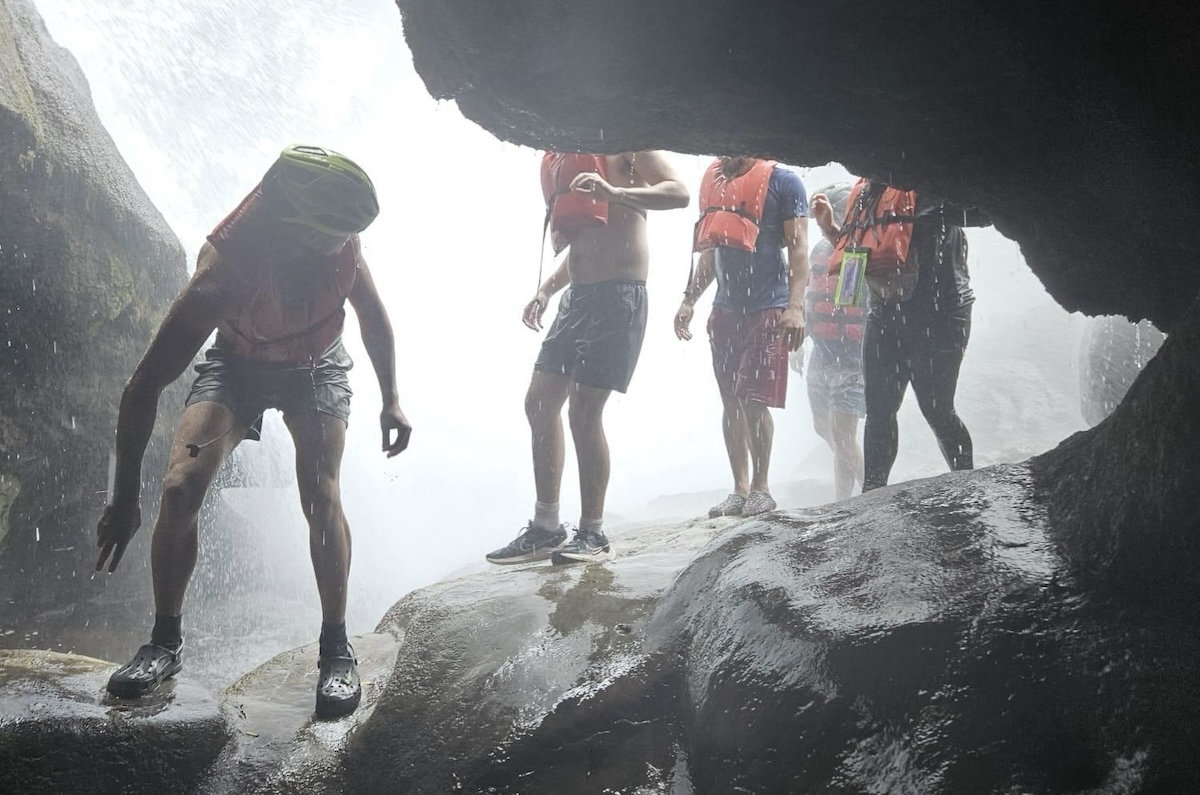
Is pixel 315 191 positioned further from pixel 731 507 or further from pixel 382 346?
pixel 731 507

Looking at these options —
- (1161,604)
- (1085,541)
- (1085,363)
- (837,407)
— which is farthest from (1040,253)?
(1085,363)

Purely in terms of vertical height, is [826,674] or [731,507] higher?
[731,507]

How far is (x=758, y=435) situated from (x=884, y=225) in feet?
4.87

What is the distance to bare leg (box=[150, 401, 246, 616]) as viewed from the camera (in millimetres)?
2549

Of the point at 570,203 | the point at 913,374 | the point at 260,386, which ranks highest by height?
the point at 570,203

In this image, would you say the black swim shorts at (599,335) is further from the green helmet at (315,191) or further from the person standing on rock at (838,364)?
the person standing on rock at (838,364)

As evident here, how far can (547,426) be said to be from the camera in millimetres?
3914

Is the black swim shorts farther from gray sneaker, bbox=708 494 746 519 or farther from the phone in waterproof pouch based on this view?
gray sneaker, bbox=708 494 746 519

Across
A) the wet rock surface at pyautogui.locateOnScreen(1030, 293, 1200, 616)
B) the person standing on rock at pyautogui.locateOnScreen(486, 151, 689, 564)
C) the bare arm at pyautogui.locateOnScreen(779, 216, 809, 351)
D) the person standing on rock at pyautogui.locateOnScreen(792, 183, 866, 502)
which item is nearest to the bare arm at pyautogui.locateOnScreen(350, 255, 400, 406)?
the person standing on rock at pyautogui.locateOnScreen(486, 151, 689, 564)

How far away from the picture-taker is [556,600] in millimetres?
2963

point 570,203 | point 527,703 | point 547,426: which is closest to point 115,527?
point 527,703

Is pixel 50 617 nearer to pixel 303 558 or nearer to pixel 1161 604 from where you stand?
pixel 1161 604

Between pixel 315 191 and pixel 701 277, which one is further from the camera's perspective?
pixel 701 277

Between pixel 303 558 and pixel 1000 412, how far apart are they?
28675 mm
